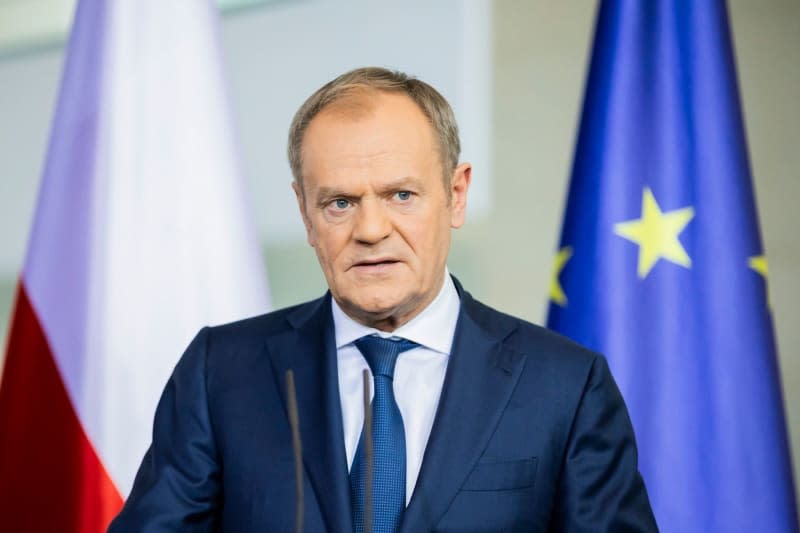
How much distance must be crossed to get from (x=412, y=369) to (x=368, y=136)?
311 mm

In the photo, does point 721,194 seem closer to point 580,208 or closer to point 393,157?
point 580,208

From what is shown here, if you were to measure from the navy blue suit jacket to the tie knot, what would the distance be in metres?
0.05

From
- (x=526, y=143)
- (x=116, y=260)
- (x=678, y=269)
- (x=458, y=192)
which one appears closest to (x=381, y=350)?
(x=458, y=192)

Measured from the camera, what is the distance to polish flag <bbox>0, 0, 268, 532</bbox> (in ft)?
6.47

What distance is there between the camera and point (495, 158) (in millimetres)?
2629

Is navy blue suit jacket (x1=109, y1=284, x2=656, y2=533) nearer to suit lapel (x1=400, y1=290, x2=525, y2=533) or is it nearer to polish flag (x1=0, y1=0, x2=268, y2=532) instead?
suit lapel (x1=400, y1=290, x2=525, y2=533)

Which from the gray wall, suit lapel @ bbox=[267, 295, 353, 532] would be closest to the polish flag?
the gray wall

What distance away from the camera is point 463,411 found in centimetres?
125

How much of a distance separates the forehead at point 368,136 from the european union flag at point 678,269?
723mm

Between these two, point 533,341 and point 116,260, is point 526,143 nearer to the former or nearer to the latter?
point 116,260

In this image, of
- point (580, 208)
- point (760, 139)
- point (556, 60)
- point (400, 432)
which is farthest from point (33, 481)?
point (760, 139)

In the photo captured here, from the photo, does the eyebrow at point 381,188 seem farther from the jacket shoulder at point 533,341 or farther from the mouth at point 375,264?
the jacket shoulder at point 533,341

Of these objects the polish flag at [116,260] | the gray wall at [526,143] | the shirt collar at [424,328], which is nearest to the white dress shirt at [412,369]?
the shirt collar at [424,328]

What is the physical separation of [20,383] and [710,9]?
1553 mm
